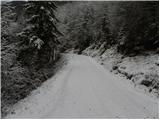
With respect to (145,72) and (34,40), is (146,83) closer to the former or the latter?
(145,72)

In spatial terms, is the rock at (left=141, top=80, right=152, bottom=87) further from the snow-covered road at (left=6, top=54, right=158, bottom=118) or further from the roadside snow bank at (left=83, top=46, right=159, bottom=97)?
the snow-covered road at (left=6, top=54, right=158, bottom=118)

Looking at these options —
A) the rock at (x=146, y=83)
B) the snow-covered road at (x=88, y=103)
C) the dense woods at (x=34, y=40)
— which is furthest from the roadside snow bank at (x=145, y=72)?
the dense woods at (x=34, y=40)

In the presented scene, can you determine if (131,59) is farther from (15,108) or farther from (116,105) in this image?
(15,108)

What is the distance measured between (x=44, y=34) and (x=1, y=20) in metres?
10.1

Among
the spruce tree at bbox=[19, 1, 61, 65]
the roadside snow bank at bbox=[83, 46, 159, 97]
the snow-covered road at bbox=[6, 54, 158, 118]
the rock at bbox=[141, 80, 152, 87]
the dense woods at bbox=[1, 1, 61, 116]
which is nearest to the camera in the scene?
the snow-covered road at bbox=[6, 54, 158, 118]

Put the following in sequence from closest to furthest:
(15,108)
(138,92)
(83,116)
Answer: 1. (83,116)
2. (15,108)
3. (138,92)

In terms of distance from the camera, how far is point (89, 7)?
65562 millimetres

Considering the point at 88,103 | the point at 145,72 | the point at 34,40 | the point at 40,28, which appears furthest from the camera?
the point at 40,28

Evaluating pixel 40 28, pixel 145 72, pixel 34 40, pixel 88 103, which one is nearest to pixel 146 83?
pixel 145 72

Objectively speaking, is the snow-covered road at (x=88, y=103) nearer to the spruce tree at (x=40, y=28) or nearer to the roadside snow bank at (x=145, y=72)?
the roadside snow bank at (x=145, y=72)

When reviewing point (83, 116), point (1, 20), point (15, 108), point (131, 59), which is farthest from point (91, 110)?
point (131, 59)

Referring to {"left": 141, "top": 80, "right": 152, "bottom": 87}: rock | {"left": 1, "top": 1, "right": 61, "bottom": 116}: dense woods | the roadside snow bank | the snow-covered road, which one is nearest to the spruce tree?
{"left": 1, "top": 1, "right": 61, "bottom": 116}: dense woods

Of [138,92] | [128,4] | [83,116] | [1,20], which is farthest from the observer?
[128,4]

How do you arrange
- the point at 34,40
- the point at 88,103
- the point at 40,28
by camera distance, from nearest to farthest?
the point at 88,103 < the point at 34,40 < the point at 40,28
